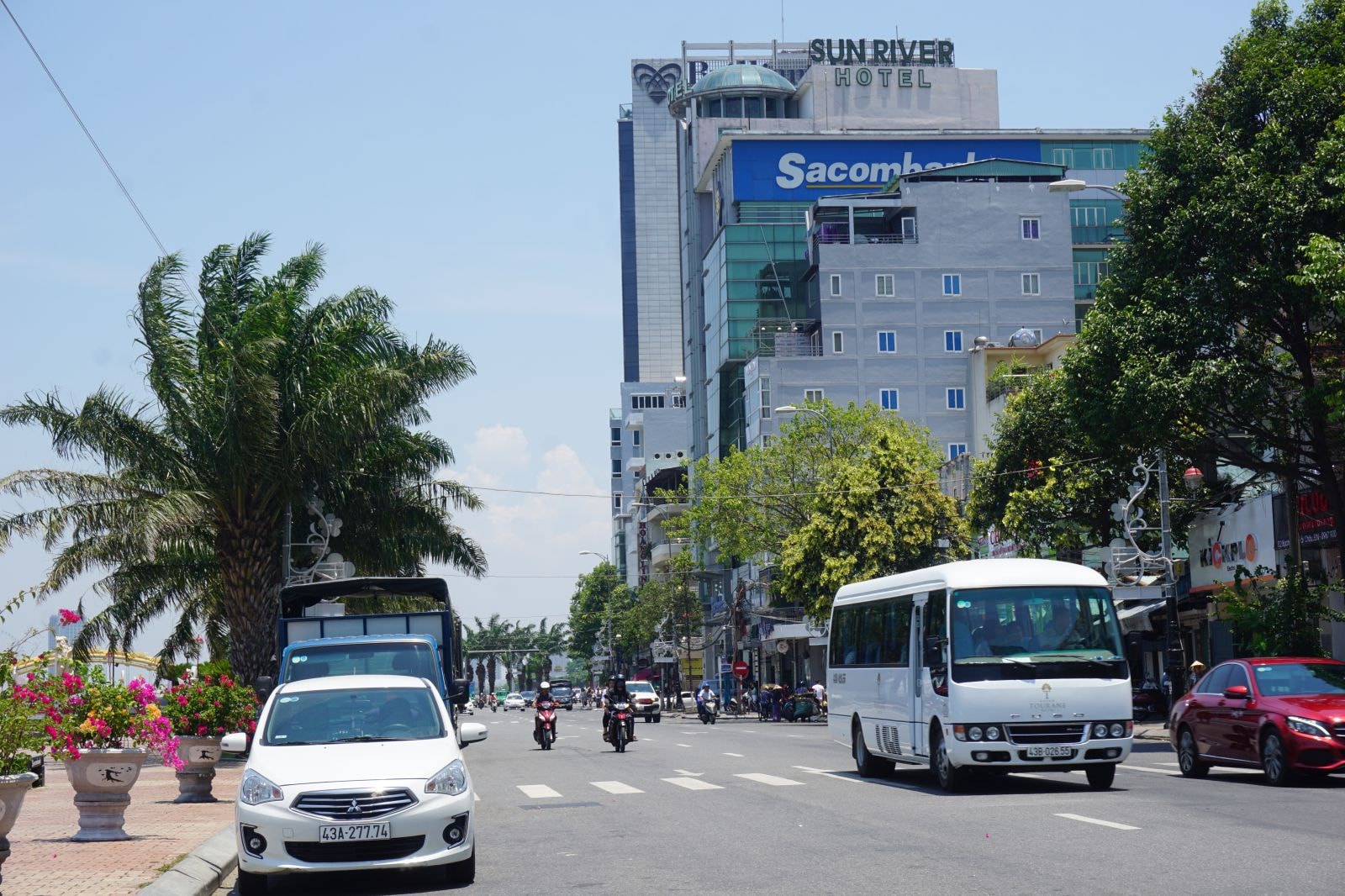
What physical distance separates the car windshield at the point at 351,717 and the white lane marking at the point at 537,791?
8377mm

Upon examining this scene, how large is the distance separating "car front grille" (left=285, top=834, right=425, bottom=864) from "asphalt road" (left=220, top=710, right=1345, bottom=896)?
0.46 m

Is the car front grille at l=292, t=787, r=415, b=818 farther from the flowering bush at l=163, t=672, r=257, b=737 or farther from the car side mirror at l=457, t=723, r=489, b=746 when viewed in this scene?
the flowering bush at l=163, t=672, r=257, b=737

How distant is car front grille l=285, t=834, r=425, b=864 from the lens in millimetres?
11750

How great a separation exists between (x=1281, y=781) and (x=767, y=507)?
4790 cm

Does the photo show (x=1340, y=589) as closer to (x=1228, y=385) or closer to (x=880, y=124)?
(x=1228, y=385)

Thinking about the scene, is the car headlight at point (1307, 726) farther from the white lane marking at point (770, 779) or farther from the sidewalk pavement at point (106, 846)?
the sidewalk pavement at point (106, 846)

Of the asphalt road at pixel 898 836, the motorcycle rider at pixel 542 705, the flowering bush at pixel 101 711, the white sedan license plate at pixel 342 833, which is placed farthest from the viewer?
the motorcycle rider at pixel 542 705

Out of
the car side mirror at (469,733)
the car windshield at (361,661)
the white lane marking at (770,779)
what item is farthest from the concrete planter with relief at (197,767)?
the car side mirror at (469,733)

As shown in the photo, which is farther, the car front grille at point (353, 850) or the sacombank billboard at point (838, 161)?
the sacombank billboard at point (838, 161)

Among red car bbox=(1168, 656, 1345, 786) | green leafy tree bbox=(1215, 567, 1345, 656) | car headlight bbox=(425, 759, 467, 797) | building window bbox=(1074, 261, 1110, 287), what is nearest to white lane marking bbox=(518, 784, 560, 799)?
red car bbox=(1168, 656, 1345, 786)

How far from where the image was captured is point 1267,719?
1947 centimetres

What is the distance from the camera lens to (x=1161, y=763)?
1013 inches

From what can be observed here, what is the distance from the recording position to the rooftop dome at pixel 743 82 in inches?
4149

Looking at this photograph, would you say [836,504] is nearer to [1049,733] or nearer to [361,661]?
[1049,733]
